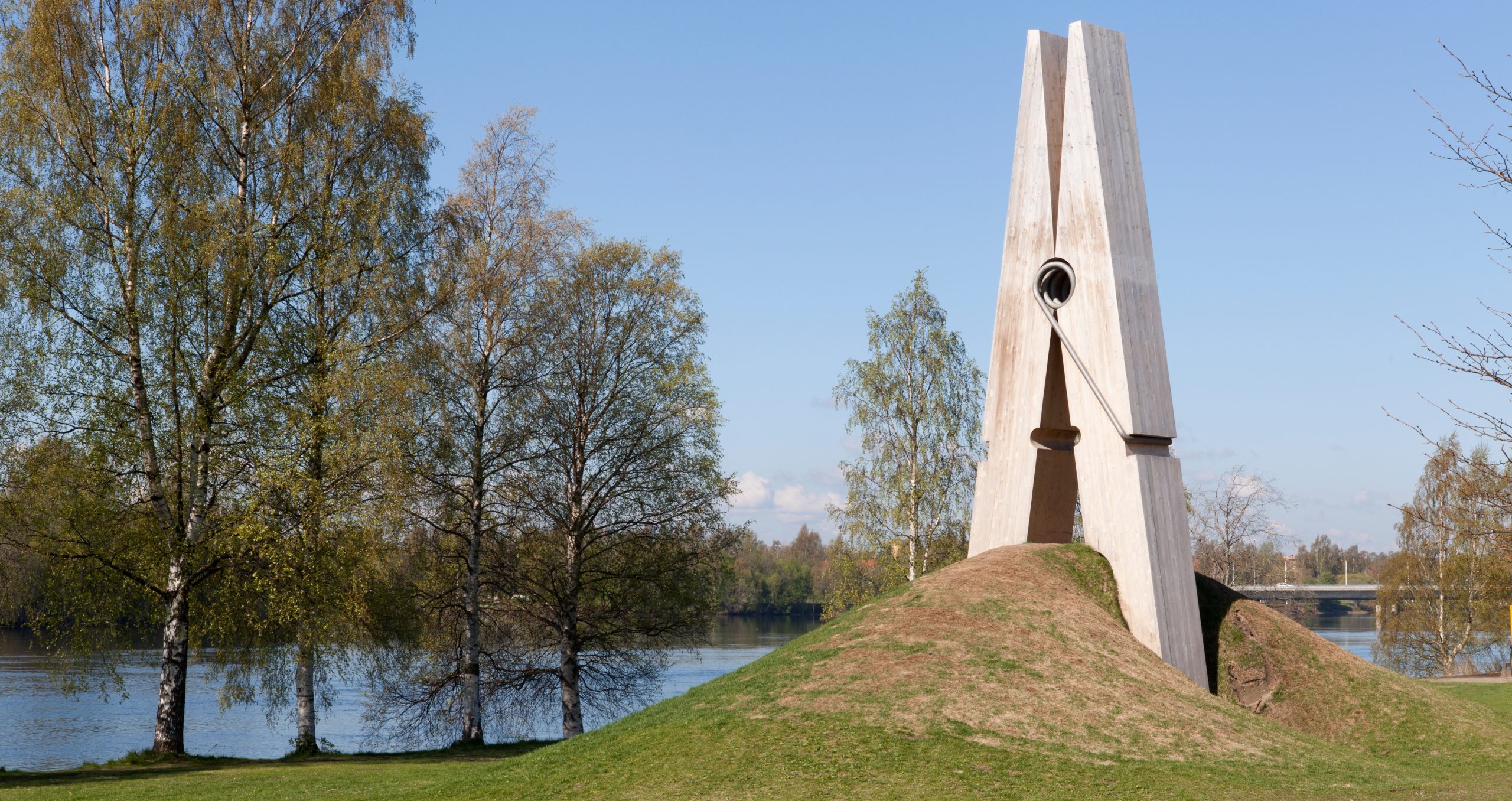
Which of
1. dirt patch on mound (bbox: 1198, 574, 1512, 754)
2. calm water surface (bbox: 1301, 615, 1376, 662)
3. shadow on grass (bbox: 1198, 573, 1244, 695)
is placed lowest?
calm water surface (bbox: 1301, 615, 1376, 662)

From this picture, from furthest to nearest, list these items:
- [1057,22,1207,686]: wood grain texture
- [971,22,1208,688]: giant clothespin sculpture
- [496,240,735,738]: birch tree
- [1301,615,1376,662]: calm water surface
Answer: [1301,615,1376,662]: calm water surface → [496,240,735,738]: birch tree → [971,22,1208,688]: giant clothespin sculpture → [1057,22,1207,686]: wood grain texture

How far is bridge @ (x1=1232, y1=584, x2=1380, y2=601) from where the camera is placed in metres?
39.8

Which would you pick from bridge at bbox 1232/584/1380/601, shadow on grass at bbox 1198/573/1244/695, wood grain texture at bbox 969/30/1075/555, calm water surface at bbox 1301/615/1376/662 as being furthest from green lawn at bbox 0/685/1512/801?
calm water surface at bbox 1301/615/1376/662

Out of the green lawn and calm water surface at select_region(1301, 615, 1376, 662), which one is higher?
the green lawn

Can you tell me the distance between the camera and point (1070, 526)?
17.2 metres

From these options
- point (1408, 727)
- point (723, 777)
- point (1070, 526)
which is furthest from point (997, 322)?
point (723, 777)

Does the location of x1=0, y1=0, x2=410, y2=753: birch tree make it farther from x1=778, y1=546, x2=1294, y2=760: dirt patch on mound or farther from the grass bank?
x1=778, y1=546, x2=1294, y2=760: dirt patch on mound

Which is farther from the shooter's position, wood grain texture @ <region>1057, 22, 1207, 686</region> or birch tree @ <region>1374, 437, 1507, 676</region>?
birch tree @ <region>1374, 437, 1507, 676</region>

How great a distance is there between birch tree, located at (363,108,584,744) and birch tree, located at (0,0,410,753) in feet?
11.0

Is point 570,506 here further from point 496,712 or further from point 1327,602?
point 1327,602

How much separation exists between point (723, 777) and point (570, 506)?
459 inches

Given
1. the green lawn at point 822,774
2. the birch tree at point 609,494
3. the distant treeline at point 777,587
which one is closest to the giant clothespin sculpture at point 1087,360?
the green lawn at point 822,774

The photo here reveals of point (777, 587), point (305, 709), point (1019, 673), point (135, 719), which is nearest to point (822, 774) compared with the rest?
point (1019, 673)

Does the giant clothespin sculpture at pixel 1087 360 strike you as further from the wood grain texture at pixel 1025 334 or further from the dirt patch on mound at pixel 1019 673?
the dirt patch on mound at pixel 1019 673
